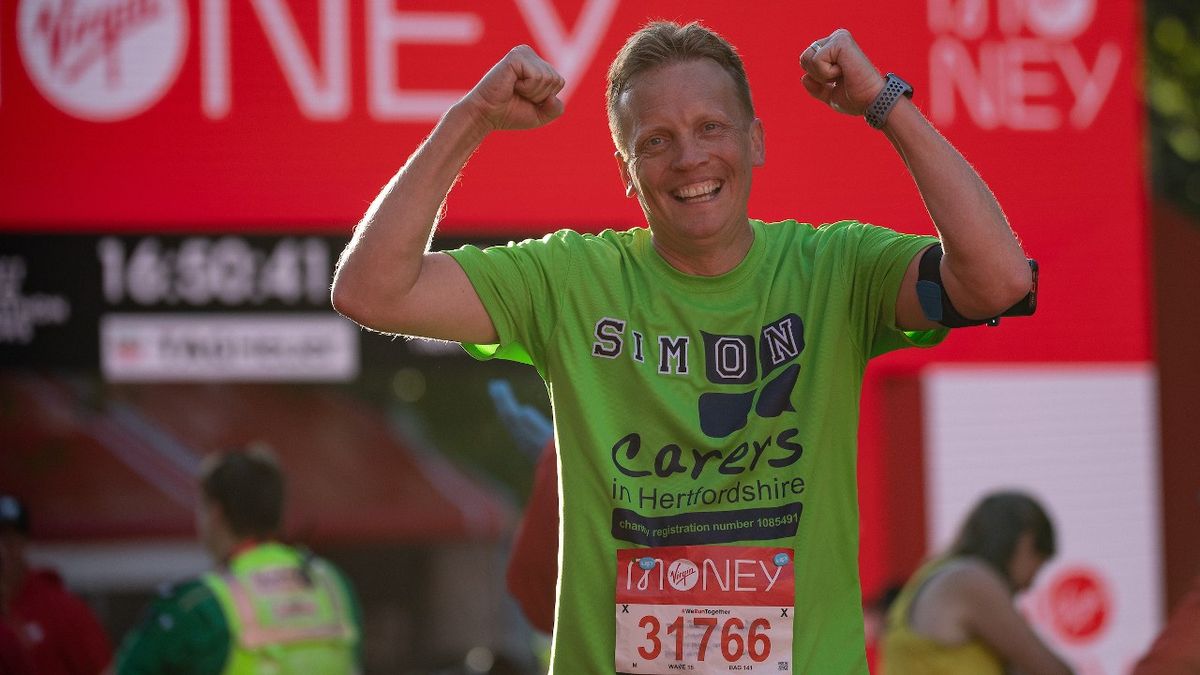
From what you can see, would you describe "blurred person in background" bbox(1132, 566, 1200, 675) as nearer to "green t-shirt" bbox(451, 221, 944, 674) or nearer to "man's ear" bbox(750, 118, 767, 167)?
"green t-shirt" bbox(451, 221, 944, 674)

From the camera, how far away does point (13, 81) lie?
5691 mm

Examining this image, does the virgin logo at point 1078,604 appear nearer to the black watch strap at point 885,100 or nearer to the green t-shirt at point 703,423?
the green t-shirt at point 703,423

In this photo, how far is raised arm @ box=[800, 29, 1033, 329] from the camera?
Result: 83.2 inches

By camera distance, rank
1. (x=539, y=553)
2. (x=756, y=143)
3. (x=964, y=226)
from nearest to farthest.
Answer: (x=964, y=226) → (x=756, y=143) → (x=539, y=553)

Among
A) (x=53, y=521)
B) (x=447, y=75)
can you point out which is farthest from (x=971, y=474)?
(x=53, y=521)

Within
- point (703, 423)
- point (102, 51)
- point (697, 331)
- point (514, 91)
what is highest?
point (102, 51)

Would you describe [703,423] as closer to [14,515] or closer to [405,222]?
[405,222]

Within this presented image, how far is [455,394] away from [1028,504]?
593cm

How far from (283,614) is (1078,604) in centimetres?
343

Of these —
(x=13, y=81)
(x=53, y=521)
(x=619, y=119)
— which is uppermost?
(x=13, y=81)

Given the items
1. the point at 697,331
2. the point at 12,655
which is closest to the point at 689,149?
the point at 697,331

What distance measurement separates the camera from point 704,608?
2221 mm

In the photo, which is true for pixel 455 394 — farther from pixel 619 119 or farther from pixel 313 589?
pixel 619 119

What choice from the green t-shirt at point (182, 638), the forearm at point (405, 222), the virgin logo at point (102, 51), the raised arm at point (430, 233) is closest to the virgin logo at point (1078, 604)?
the green t-shirt at point (182, 638)
